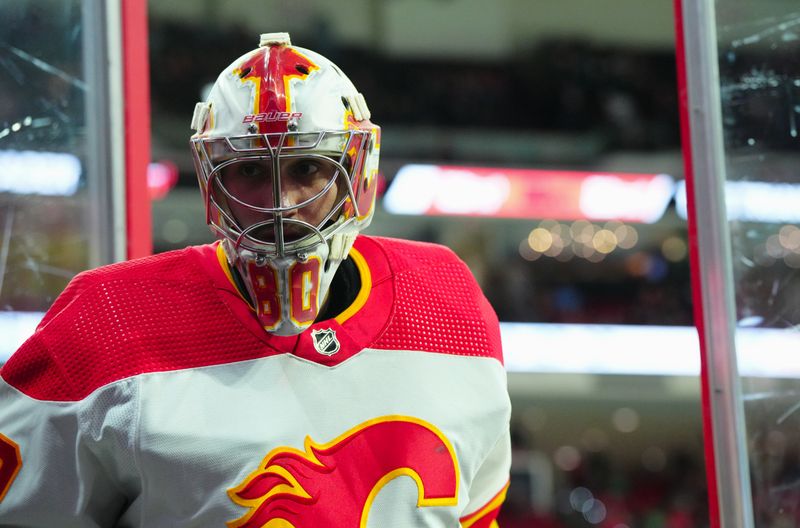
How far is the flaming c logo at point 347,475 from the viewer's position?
4.62 feet

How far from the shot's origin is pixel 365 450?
1477mm

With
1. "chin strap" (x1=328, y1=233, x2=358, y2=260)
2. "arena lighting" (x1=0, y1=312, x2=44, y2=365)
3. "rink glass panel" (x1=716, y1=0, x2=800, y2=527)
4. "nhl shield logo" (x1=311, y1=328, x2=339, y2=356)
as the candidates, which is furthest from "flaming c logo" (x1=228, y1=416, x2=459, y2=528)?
"arena lighting" (x1=0, y1=312, x2=44, y2=365)

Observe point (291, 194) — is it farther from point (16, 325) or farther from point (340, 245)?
point (16, 325)

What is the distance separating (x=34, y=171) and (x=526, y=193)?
844 centimetres

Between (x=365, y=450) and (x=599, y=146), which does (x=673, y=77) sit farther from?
(x=365, y=450)

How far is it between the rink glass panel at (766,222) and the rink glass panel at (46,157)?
104 centimetres

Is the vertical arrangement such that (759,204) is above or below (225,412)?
above

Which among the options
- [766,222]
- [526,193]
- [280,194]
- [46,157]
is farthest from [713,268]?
[526,193]

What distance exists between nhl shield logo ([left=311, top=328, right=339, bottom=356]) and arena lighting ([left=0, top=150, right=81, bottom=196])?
1.90ft

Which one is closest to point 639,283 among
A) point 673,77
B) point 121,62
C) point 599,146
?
point 599,146

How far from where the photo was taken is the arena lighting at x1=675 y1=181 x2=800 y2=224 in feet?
5.59

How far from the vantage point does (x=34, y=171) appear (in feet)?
6.15

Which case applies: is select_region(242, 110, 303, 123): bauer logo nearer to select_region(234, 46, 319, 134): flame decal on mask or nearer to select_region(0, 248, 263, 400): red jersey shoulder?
select_region(234, 46, 319, 134): flame decal on mask

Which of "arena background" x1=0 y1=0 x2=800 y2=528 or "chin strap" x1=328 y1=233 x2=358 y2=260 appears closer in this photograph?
"chin strap" x1=328 y1=233 x2=358 y2=260
